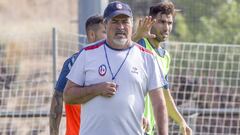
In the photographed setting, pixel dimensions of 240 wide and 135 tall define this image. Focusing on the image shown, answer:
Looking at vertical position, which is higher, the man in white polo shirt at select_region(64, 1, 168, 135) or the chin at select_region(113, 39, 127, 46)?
the chin at select_region(113, 39, 127, 46)

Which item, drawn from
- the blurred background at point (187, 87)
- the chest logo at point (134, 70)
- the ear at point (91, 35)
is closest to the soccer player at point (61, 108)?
the ear at point (91, 35)

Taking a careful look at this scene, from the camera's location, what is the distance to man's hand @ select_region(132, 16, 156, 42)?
7.33 metres

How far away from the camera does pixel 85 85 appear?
6469 mm

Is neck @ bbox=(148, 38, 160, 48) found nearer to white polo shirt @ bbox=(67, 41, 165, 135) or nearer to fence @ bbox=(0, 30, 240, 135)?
white polo shirt @ bbox=(67, 41, 165, 135)

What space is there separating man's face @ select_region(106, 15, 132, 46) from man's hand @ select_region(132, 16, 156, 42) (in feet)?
2.93

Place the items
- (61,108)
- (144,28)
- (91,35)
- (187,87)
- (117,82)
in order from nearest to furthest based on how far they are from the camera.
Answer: (117,82) < (144,28) < (61,108) < (91,35) < (187,87)

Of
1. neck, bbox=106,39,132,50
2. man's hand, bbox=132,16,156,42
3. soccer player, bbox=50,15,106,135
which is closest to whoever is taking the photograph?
neck, bbox=106,39,132,50

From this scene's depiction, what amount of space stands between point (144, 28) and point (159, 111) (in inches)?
46.9

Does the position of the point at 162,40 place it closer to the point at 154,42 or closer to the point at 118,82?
the point at 154,42

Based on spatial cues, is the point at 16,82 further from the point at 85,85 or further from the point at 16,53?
the point at 85,85

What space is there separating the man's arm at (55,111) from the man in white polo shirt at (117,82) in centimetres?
114

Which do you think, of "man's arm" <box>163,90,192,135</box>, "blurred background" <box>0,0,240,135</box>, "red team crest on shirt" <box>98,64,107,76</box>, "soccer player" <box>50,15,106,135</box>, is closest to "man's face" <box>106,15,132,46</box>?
"red team crest on shirt" <box>98,64,107,76</box>

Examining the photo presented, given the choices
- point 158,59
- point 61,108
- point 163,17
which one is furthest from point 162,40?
point 61,108

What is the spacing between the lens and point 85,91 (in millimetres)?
6398
